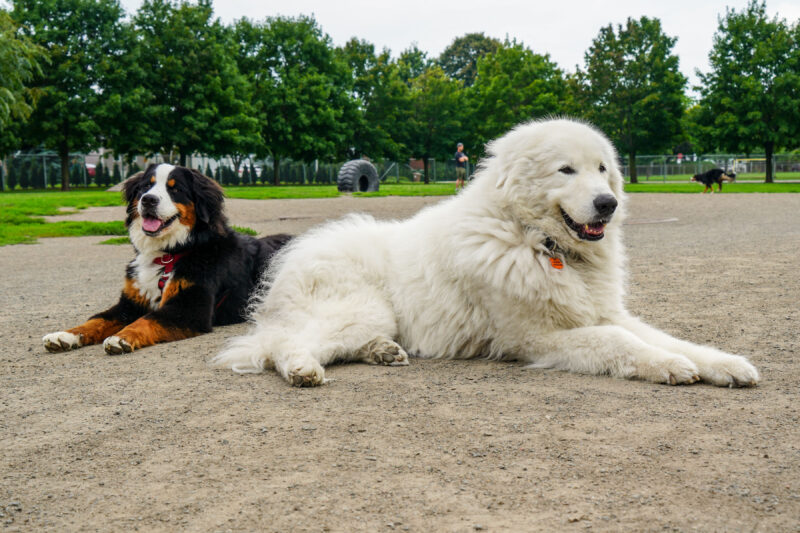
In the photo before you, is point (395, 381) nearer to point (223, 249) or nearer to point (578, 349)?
point (578, 349)

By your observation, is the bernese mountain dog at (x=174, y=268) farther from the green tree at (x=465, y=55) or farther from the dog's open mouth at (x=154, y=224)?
the green tree at (x=465, y=55)

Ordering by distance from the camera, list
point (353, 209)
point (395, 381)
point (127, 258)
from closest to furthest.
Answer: point (395, 381) → point (127, 258) → point (353, 209)

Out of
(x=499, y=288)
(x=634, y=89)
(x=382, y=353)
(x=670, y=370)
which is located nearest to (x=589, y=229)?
(x=499, y=288)

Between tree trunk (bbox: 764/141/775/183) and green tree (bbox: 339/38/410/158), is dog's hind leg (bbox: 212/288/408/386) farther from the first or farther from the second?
green tree (bbox: 339/38/410/158)

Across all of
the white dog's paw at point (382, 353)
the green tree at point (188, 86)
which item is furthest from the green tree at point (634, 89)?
the white dog's paw at point (382, 353)

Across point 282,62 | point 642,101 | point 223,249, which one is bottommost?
point 223,249

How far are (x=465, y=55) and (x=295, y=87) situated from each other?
153ft

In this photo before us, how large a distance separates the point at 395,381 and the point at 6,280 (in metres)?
7.70

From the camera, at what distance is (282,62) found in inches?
2292

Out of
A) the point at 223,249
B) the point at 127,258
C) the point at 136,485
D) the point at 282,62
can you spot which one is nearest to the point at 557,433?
the point at 136,485

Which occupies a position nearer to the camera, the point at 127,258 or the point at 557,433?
the point at 557,433

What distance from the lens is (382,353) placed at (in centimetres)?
486

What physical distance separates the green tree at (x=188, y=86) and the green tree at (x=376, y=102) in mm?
12333

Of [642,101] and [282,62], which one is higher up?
[282,62]
